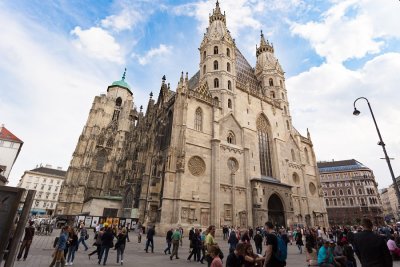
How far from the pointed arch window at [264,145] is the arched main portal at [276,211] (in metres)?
3.78

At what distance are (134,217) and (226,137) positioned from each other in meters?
15.4

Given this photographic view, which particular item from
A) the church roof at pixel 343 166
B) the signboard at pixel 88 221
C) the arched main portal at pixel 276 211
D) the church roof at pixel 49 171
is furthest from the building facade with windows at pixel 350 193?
the church roof at pixel 49 171

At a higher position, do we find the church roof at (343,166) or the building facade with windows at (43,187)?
the church roof at (343,166)

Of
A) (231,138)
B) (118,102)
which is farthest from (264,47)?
(118,102)

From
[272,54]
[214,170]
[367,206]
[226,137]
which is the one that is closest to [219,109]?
[226,137]

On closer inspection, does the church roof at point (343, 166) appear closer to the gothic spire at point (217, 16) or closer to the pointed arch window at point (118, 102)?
the gothic spire at point (217, 16)

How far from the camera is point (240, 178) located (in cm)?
2808

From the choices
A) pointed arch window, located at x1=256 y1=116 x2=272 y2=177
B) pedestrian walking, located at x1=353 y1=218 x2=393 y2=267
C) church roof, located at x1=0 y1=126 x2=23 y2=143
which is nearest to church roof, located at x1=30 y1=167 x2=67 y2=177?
church roof, located at x1=0 y1=126 x2=23 y2=143

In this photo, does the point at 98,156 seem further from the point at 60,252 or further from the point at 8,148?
the point at 60,252

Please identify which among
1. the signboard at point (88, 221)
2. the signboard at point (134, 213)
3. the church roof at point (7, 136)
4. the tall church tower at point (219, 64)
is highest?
the tall church tower at point (219, 64)

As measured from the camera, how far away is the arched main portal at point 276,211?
2863 centimetres

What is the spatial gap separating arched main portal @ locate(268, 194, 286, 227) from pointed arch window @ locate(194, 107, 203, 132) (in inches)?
514

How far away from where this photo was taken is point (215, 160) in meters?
26.5

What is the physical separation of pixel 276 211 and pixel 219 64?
873 inches
